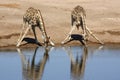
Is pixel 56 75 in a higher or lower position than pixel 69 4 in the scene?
higher

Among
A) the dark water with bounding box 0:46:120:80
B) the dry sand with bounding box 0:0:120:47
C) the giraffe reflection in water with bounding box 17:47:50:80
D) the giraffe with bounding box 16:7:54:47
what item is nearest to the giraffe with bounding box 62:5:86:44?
the dry sand with bounding box 0:0:120:47

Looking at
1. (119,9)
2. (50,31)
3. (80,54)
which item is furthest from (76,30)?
(119,9)

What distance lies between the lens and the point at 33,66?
69.2 ft

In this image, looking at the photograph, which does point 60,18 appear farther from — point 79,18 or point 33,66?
point 33,66

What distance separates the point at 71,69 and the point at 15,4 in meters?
17.9

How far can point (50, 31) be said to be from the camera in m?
28.7

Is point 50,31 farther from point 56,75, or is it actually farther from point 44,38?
point 56,75

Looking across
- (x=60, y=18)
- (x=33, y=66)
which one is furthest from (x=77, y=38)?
(x=33, y=66)

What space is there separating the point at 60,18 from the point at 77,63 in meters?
10.8

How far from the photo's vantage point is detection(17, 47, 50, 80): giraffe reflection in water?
1917 centimetres

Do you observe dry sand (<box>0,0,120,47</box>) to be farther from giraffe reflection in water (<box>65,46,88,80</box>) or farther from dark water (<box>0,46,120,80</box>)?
giraffe reflection in water (<box>65,46,88,80</box>)

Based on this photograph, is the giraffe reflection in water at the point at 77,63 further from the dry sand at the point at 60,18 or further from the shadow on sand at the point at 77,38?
the dry sand at the point at 60,18

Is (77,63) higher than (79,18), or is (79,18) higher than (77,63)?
(79,18)

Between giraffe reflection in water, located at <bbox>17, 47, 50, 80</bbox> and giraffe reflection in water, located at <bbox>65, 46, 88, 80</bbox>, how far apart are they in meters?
0.98
